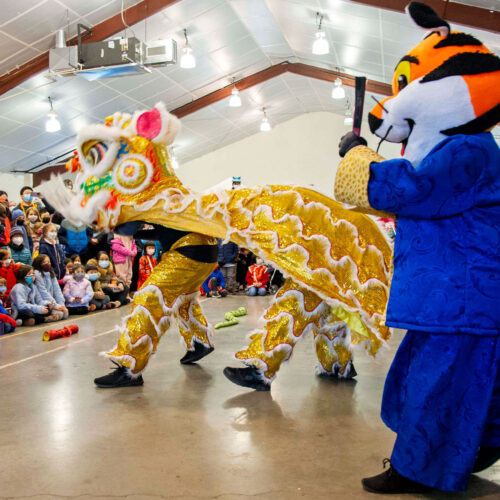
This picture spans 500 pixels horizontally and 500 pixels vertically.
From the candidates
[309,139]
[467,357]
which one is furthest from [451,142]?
[309,139]

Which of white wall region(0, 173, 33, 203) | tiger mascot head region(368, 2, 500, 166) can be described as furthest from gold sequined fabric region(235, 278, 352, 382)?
white wall region(0, 173, 33, 203)

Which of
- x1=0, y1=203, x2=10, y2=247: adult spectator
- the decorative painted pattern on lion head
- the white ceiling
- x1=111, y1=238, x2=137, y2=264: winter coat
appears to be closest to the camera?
the decorative painted pattern on lion head

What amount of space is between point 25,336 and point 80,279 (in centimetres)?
183

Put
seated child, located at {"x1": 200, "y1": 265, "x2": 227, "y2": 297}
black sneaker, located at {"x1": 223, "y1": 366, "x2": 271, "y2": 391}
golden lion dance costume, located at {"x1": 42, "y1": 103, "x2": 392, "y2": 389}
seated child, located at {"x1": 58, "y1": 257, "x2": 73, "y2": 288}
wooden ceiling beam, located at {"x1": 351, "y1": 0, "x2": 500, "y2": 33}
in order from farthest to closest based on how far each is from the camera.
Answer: seated child, located at {"x1": 200, "y1": 265, "x2": 227, "y2": 297}, seated child, located at {"x1": 58, "y1": 257, "x2": 73, "y2": 288}, wooden ceiling beam, located at {"x1": 351, "y1": 0, "x2": 500, "y2": 33}, black sneaker, located at {"x1": 223, "y1": 366, "x2": 271, "y2": 391}, golden lion dance costume, located at {"x1": 42, "y1": 103, "x2": 392, "y2": 389}

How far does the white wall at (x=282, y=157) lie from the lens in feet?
48.9

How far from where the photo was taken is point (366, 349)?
2.67 metres

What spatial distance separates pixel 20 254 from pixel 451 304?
5.65 meters

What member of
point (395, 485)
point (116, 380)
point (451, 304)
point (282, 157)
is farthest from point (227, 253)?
point (451, 304)

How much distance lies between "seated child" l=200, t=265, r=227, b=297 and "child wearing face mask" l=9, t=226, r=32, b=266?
291 cm

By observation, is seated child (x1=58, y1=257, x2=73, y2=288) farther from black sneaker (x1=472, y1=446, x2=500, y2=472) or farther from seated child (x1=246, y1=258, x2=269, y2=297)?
black sneaker (x1=472, y1=446, x2=500, y2=472)

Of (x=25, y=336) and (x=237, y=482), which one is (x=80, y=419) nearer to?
(x=237, y=482)

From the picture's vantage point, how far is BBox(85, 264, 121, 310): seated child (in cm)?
690

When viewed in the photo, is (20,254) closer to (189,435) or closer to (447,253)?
(189,435)

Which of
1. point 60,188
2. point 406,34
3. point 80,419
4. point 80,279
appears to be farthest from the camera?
point 406,34
